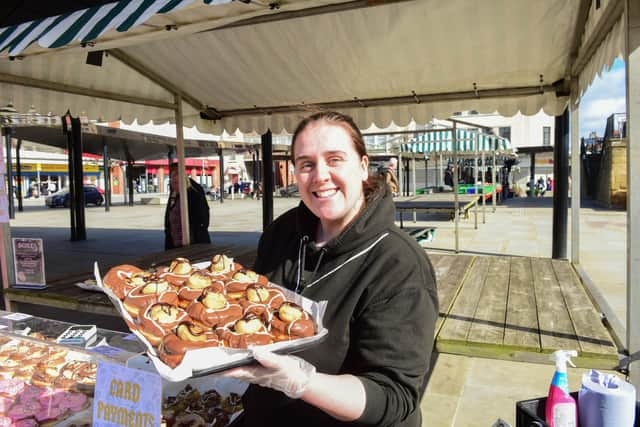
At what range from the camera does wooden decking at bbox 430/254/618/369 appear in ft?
8.31

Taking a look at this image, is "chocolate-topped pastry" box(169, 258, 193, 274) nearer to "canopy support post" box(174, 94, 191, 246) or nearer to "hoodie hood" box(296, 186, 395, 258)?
"hoodie hood" box(296, 186, 395, 258)

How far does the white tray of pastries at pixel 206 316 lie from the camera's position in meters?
1.17

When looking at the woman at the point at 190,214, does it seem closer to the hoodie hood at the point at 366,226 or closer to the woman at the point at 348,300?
the woman at the point at 348,300

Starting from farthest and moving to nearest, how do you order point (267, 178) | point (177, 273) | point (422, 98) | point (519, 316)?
point (267, 178), point (422, 98), point (519, 316), point (177, 273)

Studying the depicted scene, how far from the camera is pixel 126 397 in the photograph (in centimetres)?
163

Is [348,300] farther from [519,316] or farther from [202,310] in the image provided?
[519,316]

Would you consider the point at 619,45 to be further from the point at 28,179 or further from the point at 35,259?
the point at 28,179

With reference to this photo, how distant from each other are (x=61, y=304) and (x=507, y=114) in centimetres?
544

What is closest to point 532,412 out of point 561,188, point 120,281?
point 120,281

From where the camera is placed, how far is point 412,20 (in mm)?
4059

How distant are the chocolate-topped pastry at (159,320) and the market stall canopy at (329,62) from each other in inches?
79.9

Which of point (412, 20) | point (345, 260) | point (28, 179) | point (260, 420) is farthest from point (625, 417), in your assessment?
point (28, 179)

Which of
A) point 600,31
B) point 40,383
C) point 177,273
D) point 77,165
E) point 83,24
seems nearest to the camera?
point 177,273

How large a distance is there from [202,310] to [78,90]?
15.8 ft
